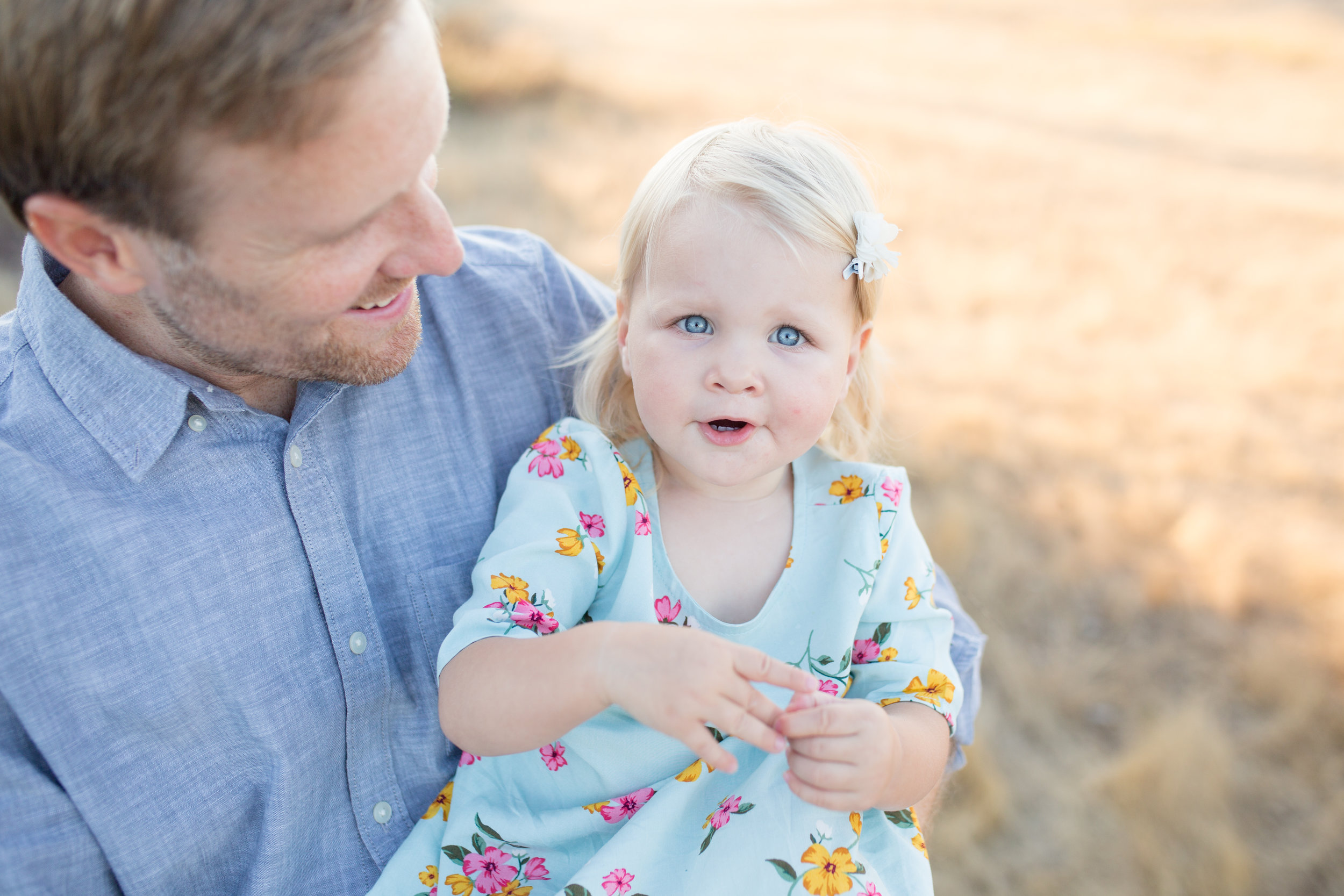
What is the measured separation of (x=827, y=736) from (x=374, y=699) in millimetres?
669

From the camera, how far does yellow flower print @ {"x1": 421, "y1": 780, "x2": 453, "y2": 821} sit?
1.53m

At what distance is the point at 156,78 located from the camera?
1.14 m

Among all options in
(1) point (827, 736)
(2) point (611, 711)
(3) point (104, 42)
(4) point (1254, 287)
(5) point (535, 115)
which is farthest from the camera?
(5) point (535, 115)

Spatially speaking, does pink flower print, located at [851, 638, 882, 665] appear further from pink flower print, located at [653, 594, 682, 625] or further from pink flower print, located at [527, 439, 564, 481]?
pink flower print, located at [527, 439, 564, 481]

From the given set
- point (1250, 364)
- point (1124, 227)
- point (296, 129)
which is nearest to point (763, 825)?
point (296, 129)

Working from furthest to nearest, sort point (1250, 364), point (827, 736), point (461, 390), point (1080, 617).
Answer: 1. point (1250, 364)
2. point (1080, 617)
3. point (461, 390)
4. point (827, 736)

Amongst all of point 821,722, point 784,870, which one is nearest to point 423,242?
point 821,722

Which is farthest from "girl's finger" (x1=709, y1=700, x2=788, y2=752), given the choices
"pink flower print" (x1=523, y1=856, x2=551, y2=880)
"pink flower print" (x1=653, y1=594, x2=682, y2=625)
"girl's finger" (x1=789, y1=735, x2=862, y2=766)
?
"pink flower print" (x1=523, y1=856, x2=551, y2=880)

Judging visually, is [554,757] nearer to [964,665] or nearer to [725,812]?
[725,812]

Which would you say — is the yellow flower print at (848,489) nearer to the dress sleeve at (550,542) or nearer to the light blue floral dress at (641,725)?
the light blue floral dress at (641,725)

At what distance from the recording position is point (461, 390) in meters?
1.66

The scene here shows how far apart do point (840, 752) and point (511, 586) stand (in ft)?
1.66

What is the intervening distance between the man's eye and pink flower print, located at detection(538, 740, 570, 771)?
2.11ft

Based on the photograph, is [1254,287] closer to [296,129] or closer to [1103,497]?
[1103,497]
